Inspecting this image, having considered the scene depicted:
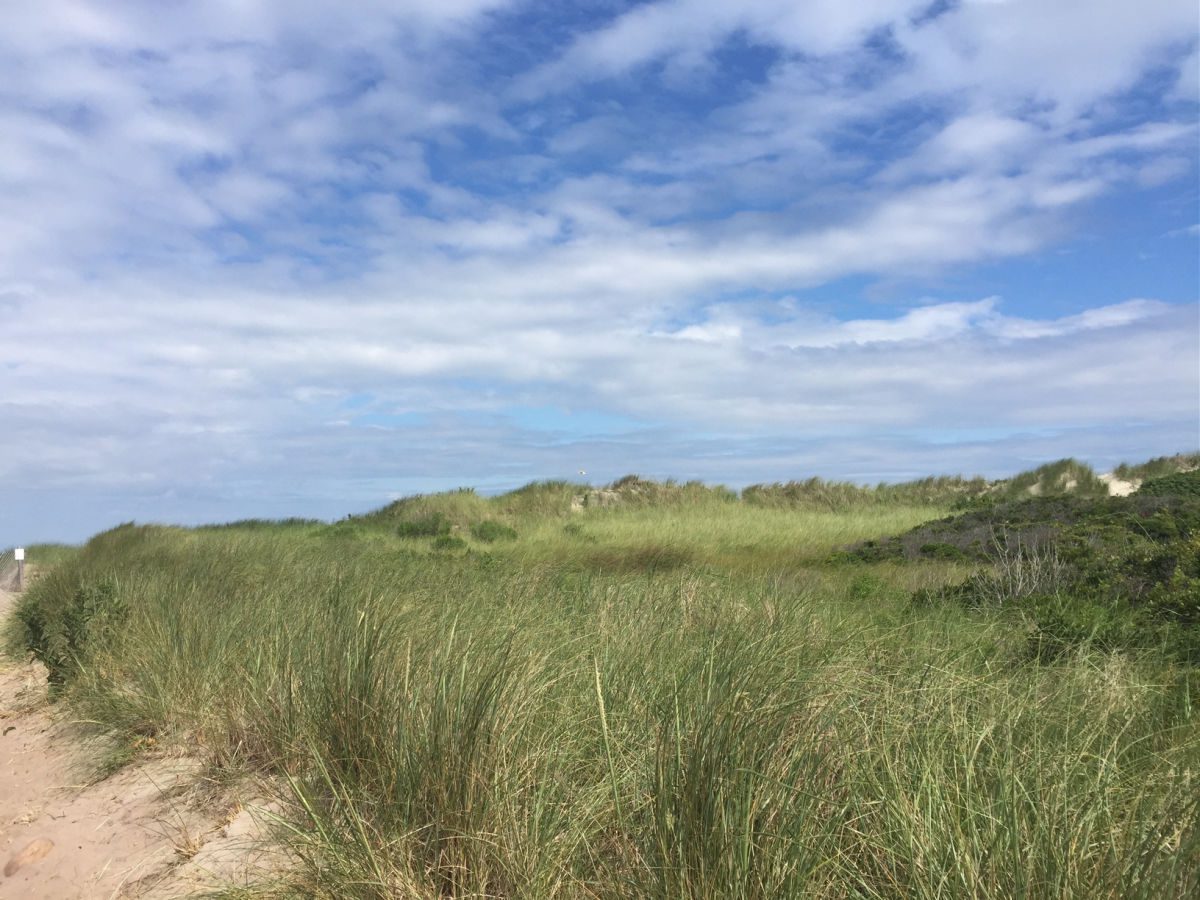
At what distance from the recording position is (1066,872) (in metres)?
2.60

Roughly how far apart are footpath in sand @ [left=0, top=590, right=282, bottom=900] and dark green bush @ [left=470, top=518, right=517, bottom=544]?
16064 mm

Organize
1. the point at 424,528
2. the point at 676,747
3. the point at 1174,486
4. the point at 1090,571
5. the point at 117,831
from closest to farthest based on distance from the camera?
the point at 676,747 < the point at 117,831 < the point at 1090,571 < the point at 1174,486 < the point at 424,528

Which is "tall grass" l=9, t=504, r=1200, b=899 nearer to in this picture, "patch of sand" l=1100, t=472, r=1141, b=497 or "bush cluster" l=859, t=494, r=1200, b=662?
"bush cluster" l=859, t=494, r=1200, b=662

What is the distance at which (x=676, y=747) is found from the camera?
10.1 ft

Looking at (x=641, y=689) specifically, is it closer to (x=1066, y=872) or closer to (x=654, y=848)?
(x=654, y=848)

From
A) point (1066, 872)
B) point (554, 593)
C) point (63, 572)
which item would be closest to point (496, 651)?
point (1066, 872)

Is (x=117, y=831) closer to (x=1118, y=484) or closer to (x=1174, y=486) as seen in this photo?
(x=1174, y=486)

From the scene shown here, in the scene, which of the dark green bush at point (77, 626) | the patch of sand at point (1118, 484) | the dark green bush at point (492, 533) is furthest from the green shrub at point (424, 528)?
the patch of sand at point (1118, 484)

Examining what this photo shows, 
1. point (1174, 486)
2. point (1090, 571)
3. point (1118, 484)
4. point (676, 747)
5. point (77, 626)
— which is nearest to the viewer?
point (676, 747)

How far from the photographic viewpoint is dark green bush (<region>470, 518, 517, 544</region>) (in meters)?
23.2

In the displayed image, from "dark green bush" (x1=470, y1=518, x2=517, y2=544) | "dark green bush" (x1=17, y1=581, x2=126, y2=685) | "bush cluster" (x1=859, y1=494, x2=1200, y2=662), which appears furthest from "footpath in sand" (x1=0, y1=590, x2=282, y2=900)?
"dark green bush" (x1=470, y1=518, x2=517, y2=544)

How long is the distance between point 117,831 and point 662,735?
158 inches

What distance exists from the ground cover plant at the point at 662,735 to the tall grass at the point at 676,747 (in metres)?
0.02

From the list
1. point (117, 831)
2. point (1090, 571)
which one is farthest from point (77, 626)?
point (1090, 571)
